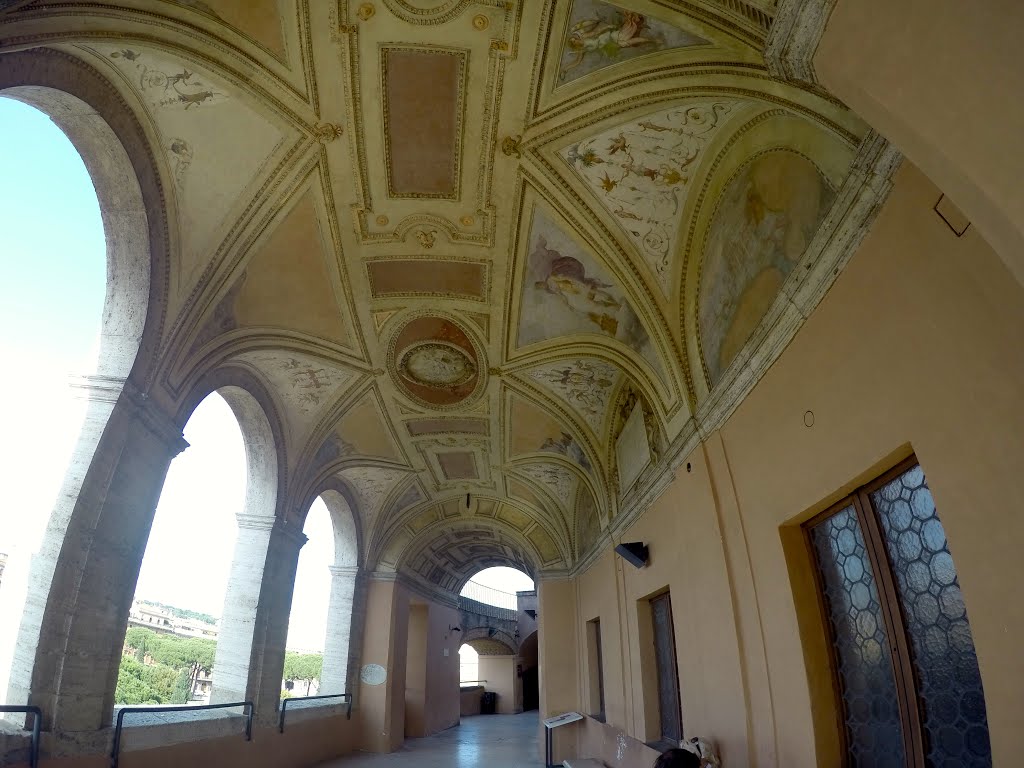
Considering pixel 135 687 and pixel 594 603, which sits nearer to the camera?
pixel 135 687

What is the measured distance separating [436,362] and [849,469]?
7.24 meters

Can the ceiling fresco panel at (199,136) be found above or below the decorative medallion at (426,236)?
below

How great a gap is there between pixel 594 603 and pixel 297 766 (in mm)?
6388

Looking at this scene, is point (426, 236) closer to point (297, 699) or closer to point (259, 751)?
point (259, 751)

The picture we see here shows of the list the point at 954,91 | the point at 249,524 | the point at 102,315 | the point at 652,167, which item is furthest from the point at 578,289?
the point at 249,524

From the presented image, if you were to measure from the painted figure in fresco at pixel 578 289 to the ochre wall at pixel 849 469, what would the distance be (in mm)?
2374

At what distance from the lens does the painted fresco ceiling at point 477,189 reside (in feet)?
15.7

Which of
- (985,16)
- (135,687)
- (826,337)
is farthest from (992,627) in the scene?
(135,687)

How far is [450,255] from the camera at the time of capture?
796 centimetres

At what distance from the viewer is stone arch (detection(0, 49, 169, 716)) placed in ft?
16.6

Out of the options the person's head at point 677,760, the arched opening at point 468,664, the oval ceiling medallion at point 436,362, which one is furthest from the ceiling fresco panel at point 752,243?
the arched opening at point 468,664

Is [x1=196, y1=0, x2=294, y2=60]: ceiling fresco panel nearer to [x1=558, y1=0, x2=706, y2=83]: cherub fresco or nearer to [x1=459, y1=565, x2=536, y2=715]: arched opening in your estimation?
[x1=558, y1=0, x2=706, y2=83]: cherub fresco

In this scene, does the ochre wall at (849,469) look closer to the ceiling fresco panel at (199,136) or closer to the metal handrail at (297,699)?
the ceiling fresco panel at (199,136)

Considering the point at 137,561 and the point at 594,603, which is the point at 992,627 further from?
the point at 594,603
